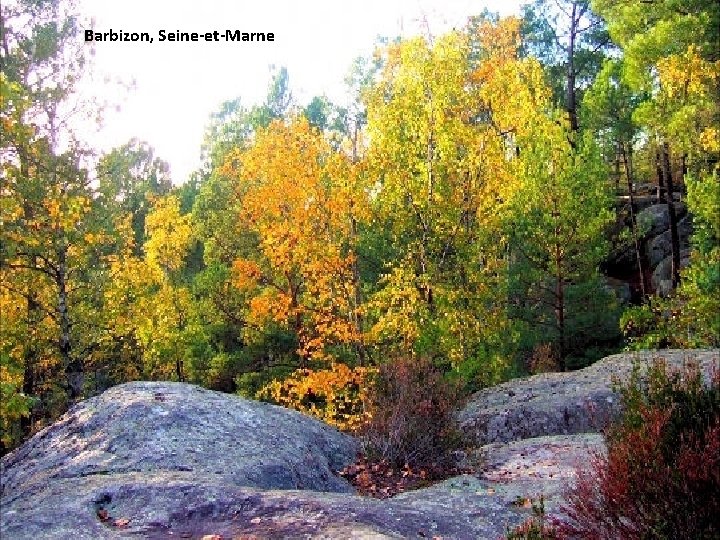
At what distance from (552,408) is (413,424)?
446 cm

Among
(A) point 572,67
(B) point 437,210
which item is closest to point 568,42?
(A) point 572,67

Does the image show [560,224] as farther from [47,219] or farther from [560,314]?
[47,219]

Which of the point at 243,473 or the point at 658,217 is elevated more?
the point at 658,217

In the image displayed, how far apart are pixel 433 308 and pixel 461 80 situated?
5593 mm

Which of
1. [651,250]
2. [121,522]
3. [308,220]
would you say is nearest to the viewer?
[121,522]

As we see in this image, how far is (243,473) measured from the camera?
8.38m

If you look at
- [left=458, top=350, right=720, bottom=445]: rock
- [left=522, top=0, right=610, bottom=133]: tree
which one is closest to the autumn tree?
[left=458, top=350, right=720, bottom=445]: rock

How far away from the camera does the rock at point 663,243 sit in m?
28.4

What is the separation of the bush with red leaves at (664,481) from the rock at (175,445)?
4760mm

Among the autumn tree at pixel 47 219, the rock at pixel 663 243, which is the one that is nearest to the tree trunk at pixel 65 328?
the autumn tree at pixel 47 219

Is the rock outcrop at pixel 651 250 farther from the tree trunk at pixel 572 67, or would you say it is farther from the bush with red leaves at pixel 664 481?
the bush with red leaves at pixel 664 481

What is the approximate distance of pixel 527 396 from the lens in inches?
561

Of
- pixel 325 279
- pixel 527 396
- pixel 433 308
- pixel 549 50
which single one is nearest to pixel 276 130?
pixel 325 279

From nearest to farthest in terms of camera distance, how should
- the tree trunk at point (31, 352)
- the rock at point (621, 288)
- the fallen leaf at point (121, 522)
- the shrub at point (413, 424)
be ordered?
1. the fallen leaf at point (121, 522)
2. the shrub at point (413, 424)
3. the tree trunk at point (31, 352)
4. the rock at point (621, 288)
